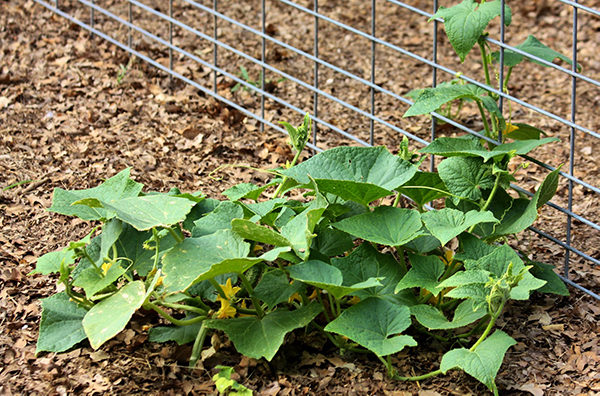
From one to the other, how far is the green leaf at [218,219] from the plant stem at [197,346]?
30cm

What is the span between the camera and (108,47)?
4035 millimetres

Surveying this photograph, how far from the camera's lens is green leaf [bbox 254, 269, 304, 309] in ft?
6.89

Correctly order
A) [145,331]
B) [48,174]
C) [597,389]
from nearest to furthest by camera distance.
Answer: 1. [597,389]
2. [145,331]
3. [48,174]

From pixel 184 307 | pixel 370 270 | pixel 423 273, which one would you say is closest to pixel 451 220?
pixel 423 273

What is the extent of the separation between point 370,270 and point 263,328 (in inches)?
15.4

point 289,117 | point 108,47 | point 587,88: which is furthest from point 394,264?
point 108,47

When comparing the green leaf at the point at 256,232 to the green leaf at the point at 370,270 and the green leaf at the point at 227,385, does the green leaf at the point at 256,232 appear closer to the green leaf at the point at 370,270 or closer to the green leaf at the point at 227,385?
the green leaf at the point at 370,270

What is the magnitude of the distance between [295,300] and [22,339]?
2.88 feet

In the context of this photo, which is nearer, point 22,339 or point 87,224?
point 22,339

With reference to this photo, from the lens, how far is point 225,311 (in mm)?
2162

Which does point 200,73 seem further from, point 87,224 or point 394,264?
point 394,264

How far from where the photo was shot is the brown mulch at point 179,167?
205 centimetres

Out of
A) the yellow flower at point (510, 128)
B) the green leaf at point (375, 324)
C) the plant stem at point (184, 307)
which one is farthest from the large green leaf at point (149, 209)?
the yellow flower at point (510, 128)

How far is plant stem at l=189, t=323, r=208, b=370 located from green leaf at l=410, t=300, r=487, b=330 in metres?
0.64
